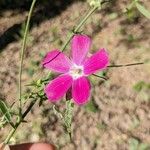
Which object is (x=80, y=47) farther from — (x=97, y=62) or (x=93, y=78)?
(x=93, y=78)

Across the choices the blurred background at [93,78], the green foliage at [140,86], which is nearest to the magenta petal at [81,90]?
the blurred background at [93,78]

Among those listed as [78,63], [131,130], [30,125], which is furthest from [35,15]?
[78,63]

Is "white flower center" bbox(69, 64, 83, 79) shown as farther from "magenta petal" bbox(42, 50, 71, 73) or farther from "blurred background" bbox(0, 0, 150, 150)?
"blurred background" bbox(0, 0, 150, 150)

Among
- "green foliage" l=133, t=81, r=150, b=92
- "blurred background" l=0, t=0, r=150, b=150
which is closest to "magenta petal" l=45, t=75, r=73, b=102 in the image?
"blurred background" l=0, t=0, r=150, b=150

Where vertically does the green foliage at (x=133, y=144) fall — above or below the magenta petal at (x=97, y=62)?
below

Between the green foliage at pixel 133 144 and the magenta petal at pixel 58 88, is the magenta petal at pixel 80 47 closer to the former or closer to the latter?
the magenta petal at pixel 58 88
